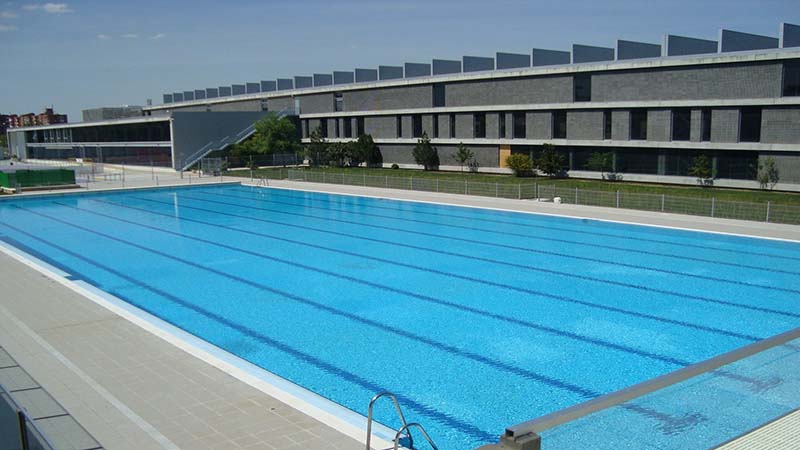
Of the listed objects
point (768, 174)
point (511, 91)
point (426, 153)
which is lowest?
point (768, 174)

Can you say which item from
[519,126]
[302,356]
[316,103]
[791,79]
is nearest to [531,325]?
[302,356]

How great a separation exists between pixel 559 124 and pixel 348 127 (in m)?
18.0

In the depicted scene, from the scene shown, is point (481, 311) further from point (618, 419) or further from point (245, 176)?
point (245, 176)

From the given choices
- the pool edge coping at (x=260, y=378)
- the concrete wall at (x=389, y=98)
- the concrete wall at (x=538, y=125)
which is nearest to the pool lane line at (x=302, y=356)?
the pool edge coping at (x=260, y=378)

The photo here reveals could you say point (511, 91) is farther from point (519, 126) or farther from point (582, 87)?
point (582, 87)

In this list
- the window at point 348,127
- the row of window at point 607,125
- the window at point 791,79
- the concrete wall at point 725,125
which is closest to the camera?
the window at point 791,79

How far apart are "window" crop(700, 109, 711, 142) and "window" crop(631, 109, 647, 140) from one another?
106 inches

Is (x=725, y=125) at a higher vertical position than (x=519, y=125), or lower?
lower

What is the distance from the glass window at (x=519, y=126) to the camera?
118ft

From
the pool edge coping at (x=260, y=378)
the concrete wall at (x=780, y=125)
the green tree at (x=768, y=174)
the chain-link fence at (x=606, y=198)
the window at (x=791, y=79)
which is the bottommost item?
the pool edge coping at (x=260, y=378)

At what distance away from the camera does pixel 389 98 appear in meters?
43.7

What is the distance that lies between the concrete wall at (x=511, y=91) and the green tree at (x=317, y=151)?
1026 cm

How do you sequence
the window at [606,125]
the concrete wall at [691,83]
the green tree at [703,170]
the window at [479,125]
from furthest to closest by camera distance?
the window at [479,125] → the window at [606,125] → the green tree at [703,170] → the concrete wall at [691,83]

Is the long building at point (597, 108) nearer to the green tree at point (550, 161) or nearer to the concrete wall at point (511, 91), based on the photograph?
the concrete wall at point (511, 91)
